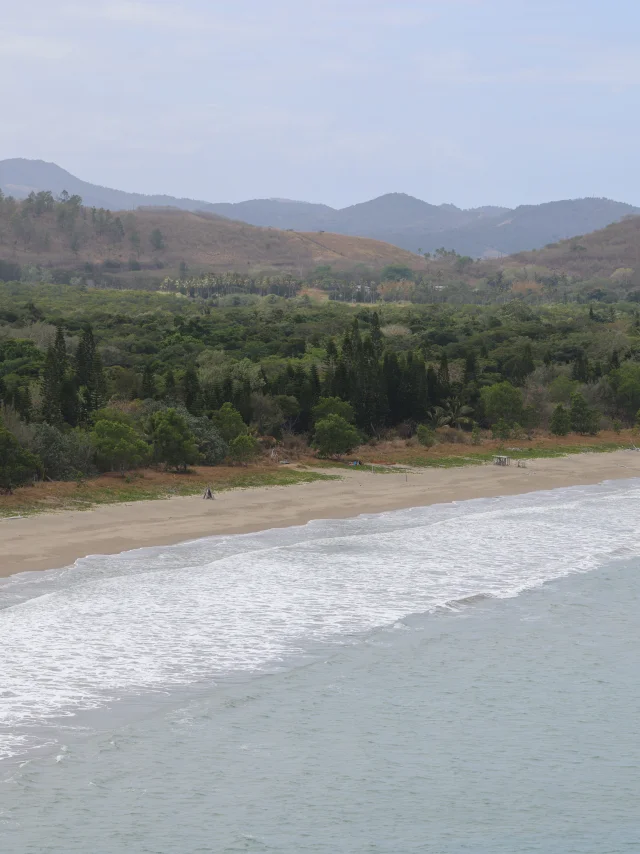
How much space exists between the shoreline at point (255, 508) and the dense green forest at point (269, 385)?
3.07m

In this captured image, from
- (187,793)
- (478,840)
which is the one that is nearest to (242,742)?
(187,793)

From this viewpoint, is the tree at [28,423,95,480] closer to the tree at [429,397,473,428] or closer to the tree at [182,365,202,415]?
the tree at [182,365,202,415]

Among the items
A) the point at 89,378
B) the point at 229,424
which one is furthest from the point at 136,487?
the point at 89,378

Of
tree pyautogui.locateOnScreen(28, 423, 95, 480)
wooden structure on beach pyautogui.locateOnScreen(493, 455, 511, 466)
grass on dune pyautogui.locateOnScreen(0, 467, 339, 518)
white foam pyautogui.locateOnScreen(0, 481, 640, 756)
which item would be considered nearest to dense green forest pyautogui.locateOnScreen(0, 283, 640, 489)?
tree pyautogui.locateOnScreen(28, 423, 95, 480)

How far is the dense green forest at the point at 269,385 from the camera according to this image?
30.4 metres

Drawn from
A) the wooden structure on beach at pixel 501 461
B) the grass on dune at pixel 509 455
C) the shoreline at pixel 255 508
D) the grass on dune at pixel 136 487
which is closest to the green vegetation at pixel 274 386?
the grass on dune at pixel 509 455

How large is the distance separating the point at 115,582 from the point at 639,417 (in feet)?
123

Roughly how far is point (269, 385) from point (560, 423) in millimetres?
13549

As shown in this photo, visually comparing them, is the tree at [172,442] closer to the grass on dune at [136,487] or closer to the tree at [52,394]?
the grass on dune at [136,487]

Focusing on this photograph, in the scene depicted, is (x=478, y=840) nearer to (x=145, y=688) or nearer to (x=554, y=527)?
(x=145, y=688)

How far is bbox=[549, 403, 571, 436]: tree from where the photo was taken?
46.4 m

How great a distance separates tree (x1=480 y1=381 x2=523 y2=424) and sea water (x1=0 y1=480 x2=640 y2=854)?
23.7 meters

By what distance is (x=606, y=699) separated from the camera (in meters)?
13.3

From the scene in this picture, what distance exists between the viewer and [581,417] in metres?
47.8
